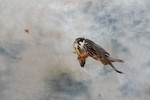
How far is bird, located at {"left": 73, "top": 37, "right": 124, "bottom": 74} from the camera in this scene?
12219 mm

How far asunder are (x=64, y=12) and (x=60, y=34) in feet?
1.86

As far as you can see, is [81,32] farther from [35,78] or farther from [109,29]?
[35,78]

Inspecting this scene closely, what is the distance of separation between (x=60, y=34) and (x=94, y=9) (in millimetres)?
1054

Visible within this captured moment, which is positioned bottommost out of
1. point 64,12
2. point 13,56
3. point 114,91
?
point 114,91

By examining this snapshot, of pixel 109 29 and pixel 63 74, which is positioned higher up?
pixel 109 29

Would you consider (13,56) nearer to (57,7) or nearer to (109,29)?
(57,7)

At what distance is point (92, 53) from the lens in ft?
40.2

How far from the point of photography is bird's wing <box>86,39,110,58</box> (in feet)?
40.1

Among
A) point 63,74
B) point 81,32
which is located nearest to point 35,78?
point 63,74

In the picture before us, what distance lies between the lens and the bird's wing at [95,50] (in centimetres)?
1222

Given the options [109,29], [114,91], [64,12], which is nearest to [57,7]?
[64,12]

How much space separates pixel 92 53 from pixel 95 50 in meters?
0.11

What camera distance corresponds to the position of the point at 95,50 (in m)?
12.2

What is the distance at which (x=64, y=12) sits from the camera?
1245cm
